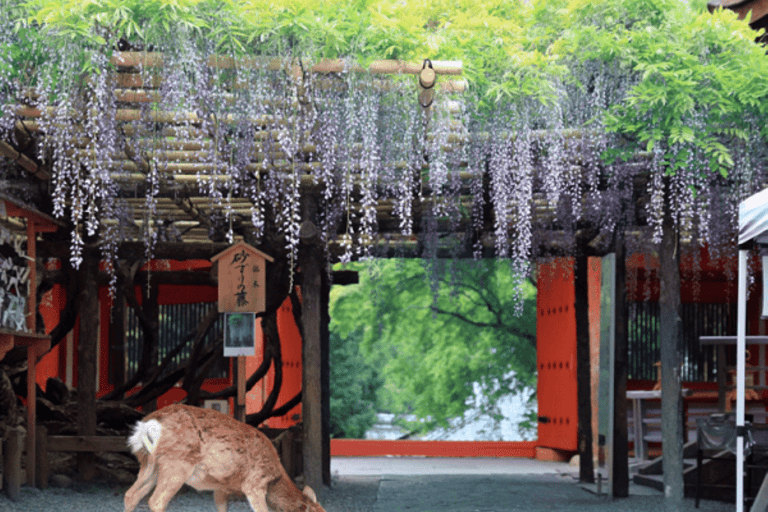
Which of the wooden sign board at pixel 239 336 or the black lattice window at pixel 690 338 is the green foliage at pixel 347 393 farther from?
the wooden sign board at pixel 239 336

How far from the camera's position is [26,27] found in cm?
→ 438

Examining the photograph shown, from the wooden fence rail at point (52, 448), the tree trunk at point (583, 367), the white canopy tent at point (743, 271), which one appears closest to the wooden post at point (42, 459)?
the wooden fence rail at point (52, 448)

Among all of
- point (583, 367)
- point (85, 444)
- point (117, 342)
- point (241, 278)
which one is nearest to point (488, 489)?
point (583, 367)

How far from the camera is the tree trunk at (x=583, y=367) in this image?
7.82 meters

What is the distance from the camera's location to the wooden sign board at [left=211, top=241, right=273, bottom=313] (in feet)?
20.0

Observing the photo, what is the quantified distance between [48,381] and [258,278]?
3541 mm

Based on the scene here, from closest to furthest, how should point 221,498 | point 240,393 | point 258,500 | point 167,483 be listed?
1. point 167,483
2. point 258,500
3. point 221,498
4. point 240,393

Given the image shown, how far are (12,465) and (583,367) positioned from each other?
4730 millimetres

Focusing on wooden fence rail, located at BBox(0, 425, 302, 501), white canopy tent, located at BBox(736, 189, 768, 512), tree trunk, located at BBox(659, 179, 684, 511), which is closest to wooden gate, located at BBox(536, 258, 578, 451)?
wooden fence rail, located at BBox(0, 425, 302, 501)

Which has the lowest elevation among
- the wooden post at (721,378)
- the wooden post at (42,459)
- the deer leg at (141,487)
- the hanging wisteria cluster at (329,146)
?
the wooden post at (42,459)

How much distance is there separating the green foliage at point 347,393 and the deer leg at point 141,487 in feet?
35.9

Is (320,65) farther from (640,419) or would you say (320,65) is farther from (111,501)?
(640,419)

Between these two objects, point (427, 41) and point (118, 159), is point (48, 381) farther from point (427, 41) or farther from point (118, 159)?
point (427, 41)

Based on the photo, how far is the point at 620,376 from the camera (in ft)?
21.9
